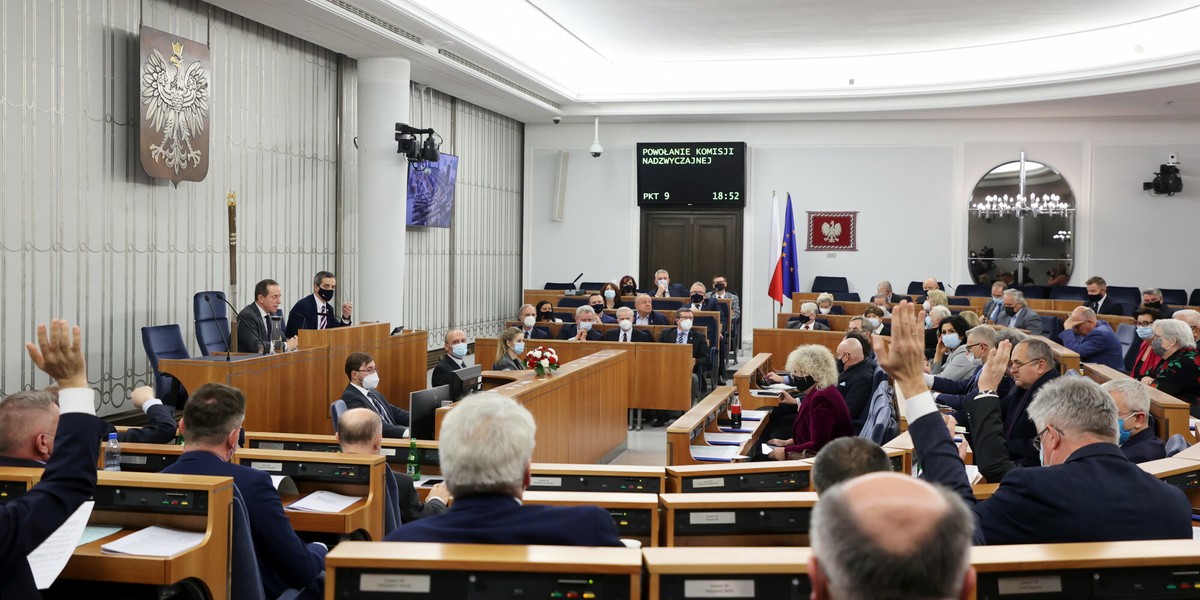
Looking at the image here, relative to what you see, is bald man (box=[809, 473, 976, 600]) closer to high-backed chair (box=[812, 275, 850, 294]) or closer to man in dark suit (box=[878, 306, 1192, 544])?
man in dark suit (box=[878, 306, 1192, 544])

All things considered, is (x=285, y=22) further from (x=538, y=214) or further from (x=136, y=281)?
(x=538, y=214)

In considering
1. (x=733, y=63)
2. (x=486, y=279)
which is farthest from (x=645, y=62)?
(x=486, y=279)

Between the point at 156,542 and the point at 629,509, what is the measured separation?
1.32 m

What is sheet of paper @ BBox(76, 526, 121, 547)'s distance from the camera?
2.74m

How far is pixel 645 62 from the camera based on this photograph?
623 inches

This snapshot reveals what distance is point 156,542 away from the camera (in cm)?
271

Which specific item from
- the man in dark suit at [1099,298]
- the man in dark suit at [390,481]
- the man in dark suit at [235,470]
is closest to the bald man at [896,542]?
the man in dark suit at [235,470]

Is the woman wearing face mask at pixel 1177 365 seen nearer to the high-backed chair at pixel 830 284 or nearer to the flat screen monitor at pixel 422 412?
the flat screen monitor at pixel 422 412

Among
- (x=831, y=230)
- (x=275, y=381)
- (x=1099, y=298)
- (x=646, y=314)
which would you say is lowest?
(x=275, y=381)

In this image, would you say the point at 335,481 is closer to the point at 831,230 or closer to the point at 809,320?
the point at 809,320

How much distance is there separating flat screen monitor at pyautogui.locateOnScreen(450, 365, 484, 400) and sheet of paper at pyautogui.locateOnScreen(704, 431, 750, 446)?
1.52m

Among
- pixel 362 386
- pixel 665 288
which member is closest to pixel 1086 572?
pixel 362 386

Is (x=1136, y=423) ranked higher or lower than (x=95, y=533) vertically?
higher

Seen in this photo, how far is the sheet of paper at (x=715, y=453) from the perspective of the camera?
5621mm
